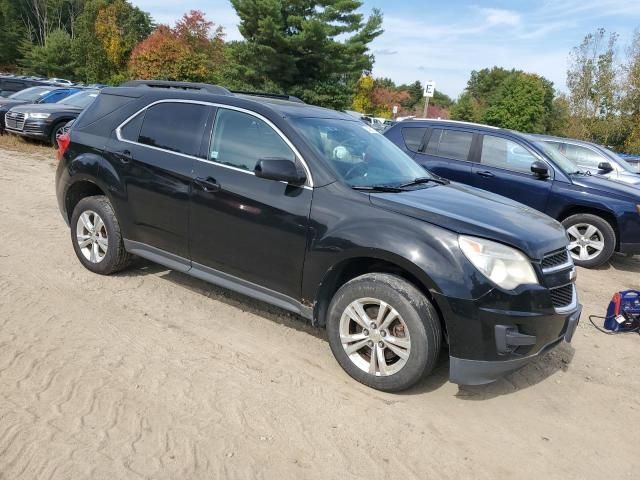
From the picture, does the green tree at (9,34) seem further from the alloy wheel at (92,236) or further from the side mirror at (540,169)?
the side mirror at (540,169)

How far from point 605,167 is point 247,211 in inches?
340

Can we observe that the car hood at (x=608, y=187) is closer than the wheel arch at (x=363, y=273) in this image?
No

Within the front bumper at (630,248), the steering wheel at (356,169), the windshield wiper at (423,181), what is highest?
the steering wheel at (356,169)

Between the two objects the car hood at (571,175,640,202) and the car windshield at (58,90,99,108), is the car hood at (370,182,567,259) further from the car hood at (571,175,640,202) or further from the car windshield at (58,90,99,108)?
the car windshield at (58,90,99,108)

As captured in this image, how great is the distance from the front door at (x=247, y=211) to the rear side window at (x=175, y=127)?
0.18 metres

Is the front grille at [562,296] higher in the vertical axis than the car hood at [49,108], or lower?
lower

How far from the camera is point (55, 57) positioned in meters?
56.3

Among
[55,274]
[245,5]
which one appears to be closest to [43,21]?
[245,5]

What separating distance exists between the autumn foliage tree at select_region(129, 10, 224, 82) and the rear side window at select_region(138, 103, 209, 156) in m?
30.7

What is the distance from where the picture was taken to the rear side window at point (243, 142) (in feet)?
12.9

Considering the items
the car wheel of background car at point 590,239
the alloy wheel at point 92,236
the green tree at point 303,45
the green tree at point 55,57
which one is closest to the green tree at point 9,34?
the green tree at point 55,57

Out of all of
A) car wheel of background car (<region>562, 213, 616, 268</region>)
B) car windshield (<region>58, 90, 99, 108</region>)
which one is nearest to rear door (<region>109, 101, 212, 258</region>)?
car wheel of background car (<region>562, 213, 616, 268</region>)

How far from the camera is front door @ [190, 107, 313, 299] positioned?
3729mm

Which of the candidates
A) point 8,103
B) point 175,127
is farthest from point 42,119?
point 175,127
